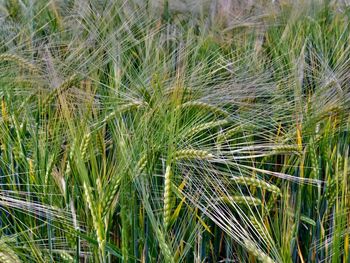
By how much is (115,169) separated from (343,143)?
1.49 ft

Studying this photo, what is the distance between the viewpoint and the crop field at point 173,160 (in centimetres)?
76

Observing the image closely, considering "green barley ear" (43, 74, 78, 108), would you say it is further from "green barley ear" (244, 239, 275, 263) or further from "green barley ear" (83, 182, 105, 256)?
"green barley ear" (244, 239, 275, 263)

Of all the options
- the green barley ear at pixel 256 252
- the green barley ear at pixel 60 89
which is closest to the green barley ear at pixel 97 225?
the green barley ear at pixel 256 252

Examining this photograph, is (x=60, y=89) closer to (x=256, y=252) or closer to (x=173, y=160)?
(x=173, y=160)

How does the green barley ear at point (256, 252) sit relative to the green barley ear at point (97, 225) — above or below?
below

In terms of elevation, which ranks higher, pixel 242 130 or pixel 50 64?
pixel 50 64

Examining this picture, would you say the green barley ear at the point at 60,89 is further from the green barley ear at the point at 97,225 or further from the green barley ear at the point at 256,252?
the green barley ear at the point at 256,252

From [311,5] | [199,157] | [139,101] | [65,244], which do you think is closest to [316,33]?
[311,5]

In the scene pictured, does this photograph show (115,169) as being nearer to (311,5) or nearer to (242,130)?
(242,130)

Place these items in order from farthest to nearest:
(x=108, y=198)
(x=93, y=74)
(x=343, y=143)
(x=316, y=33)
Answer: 1. (x=316, y=33)
2. (x=93, y=74)
3. (x=343, y=143)
4. (x=108, y=198)

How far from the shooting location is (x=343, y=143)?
3.42 ft

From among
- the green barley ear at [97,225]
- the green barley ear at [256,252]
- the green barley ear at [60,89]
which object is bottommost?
the green barley ear at [256,252]

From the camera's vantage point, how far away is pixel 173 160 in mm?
784

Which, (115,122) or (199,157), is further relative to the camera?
(115,122)
